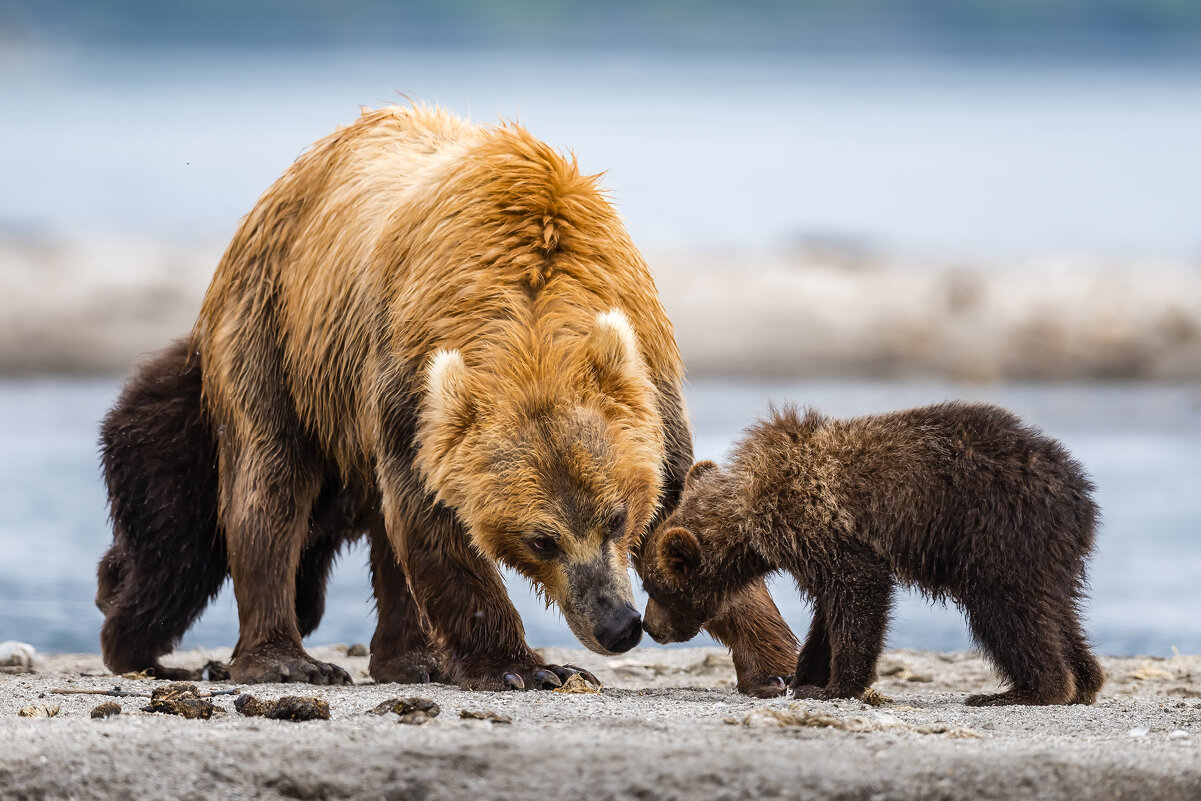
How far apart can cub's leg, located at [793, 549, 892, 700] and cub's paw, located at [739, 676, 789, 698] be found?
1.27 feet

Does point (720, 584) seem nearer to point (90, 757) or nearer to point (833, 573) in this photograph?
point (833, 573)

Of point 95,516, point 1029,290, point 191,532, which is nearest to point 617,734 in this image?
point 191,532

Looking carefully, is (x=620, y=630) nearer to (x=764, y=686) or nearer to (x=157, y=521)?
(x=764, y=686)

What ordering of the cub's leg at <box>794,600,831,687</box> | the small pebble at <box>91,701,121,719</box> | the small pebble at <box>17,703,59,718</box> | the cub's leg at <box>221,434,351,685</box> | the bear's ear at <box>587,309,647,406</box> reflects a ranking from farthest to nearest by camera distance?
the cub's leg at <box>221,434,351,685</box>, the cub's leg at <box>794,600,831,687</box>, the bear's ear at <box>587,309,647,406</box>, the small pebble at <box>17,703,59,718</box>, the small pebble at <box>91,701,121,719</box>

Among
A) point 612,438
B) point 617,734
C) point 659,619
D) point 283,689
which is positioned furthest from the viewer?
point 659,619

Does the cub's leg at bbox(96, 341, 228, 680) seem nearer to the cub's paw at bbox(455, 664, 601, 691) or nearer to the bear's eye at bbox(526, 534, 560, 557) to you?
the cub's paw at bbox(455, 664, 601, 691)

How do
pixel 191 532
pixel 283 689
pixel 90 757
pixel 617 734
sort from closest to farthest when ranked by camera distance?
1. pixel 90 757
2. pixel 617 734
3. pixel 283 689
4. pixel 191 532

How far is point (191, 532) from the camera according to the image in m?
7.56

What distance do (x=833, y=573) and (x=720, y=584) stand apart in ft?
2.25

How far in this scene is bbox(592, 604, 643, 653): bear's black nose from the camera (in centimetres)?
590

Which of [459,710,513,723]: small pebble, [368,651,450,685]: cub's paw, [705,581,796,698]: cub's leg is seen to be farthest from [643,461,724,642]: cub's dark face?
[459,710,513,723]: small pebble

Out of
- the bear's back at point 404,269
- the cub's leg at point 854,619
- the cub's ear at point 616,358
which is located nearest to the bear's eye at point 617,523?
the cub's ear at point 616,358

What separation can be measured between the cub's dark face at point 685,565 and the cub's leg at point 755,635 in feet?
0.35

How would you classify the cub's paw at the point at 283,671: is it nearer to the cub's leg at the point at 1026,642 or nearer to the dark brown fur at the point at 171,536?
the dark brown fur at the point at 171,536
